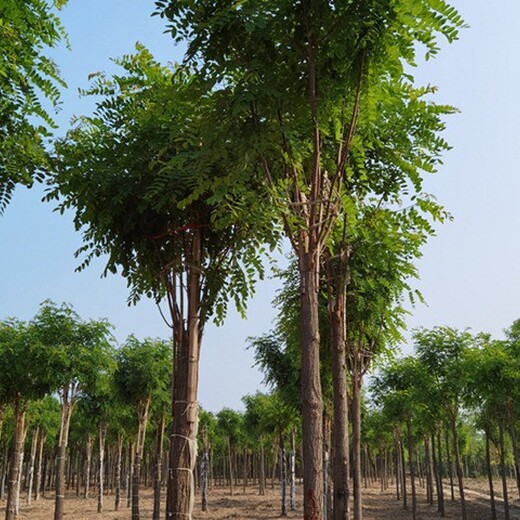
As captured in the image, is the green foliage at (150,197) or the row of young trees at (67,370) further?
the row of young trees at (67,370)

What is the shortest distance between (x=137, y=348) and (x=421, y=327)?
33.1 ft

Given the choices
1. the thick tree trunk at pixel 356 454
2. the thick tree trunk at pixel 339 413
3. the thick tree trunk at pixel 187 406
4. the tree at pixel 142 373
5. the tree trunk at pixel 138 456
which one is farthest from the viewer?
the tree at pixel 142 373

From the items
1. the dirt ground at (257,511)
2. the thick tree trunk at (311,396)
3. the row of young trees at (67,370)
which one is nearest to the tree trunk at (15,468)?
the row of young trees at (67,370)

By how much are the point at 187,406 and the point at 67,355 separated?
9530 mm

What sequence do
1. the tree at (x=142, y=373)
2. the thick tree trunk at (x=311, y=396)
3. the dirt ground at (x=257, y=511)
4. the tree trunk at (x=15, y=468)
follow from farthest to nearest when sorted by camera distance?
1. the dirt ground at (x=257, y=511)
2. the tree at (x=142, y=373)
3. the tree trunk at (x=15, y=468)
4. the thick tree trunk at (x=311, y=396)

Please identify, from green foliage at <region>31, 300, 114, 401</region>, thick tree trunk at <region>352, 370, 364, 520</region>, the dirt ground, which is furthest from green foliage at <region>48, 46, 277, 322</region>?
the dirt ground

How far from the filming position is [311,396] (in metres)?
3.93

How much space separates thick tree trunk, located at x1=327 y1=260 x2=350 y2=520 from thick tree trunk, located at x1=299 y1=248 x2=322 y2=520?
2779 mm

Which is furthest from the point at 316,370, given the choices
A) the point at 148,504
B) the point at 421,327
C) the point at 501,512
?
the point at 148,504

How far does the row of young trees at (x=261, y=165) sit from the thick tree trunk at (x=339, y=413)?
0.03m

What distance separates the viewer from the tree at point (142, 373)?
1772 centimetres

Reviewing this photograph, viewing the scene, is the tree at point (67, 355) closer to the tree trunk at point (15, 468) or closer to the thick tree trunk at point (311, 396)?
the tree trunk at point (15, 468)

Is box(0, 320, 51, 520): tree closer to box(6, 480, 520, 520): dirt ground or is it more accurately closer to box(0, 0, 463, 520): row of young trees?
box(6, 480, 520, 520): dirt ground

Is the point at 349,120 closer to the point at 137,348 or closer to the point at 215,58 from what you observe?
the point at 215,58
